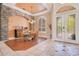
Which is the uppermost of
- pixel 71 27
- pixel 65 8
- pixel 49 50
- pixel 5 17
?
pixel 65 8

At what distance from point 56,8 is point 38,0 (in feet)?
1.01

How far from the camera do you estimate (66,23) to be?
6.66ft

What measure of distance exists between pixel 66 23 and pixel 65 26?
0.16 feet

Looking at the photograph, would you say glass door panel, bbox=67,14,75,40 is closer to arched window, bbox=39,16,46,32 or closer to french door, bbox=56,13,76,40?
french door, bbox=56,13,76,40

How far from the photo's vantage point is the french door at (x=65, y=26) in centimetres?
200

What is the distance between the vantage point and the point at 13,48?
1998mm

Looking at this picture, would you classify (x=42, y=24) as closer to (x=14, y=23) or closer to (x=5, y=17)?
(x=14, y=23)

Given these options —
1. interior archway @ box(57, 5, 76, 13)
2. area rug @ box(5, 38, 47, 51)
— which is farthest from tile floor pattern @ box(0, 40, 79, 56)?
interior archway @ box(57, 5, 76, 13)

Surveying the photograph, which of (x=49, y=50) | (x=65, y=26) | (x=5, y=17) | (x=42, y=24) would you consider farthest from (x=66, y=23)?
(x=5, y=17)

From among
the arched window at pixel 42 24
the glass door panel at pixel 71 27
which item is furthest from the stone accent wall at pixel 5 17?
the glass door panel at pixel 71 27

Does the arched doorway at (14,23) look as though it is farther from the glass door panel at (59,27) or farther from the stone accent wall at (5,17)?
the glass door panel at (59,27)

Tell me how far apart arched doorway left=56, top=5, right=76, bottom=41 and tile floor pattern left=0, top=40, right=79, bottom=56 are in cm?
12

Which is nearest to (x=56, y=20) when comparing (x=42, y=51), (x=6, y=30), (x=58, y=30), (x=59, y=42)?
(x=58, y=30)

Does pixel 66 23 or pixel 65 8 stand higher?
pixel 65 8
